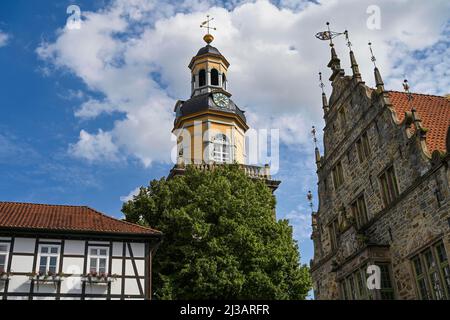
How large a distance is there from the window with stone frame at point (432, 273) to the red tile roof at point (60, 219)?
Result: 424 inches

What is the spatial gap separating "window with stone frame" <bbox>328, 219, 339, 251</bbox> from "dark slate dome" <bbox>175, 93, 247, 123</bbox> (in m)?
18.6

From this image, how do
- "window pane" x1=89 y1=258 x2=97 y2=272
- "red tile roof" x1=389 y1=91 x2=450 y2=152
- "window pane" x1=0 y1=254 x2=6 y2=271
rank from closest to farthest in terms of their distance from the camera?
"red tile roof" x1=389 y1=91 x2=450 y2=152 < "window pane" x1=0 y1=254 x2=6 y2=271 < "window pane" x1=89 y1=258 x2=97 y2=272

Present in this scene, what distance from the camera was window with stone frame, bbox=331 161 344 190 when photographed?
70.0 ft

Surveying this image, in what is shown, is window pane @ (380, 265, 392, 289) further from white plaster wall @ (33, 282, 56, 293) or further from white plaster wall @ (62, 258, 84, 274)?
white plaster wall @ (33, 282, 56, 293)

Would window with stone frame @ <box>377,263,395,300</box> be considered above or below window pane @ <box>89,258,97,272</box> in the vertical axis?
below

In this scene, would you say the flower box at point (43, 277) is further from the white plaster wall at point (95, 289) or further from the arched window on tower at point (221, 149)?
the arched window on tower at point (221, 149)

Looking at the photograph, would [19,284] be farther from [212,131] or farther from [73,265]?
[212,131]

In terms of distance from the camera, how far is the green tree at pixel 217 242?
23.5 m

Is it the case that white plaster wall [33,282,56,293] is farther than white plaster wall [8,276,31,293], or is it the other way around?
white plaster wall [33,282,56,293]

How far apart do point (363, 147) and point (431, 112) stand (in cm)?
265

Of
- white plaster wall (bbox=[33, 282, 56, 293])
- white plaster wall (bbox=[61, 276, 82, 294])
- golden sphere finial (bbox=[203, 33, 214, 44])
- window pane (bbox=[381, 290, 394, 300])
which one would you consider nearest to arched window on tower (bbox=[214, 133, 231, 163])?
golden sphere finial (bbox=[203, 33, 214, 44])

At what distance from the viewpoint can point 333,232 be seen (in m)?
21.8

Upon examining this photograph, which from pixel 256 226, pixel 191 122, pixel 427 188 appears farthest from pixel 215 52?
pixel 427 188
